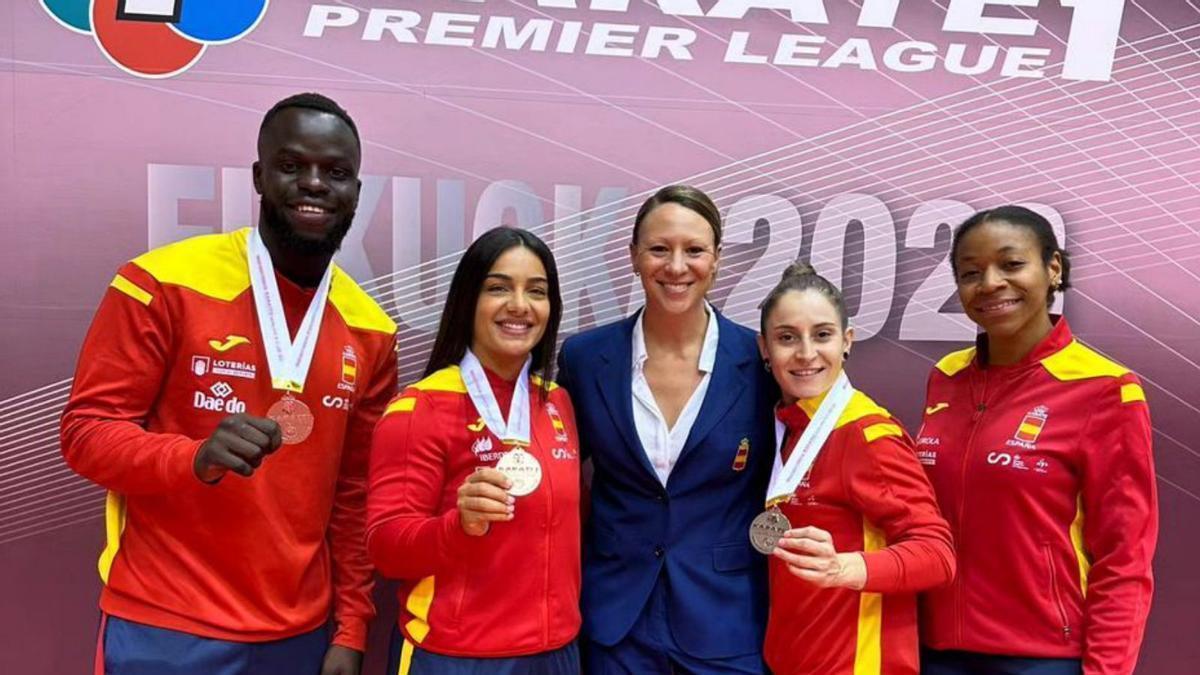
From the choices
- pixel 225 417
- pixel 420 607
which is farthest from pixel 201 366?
pixel 420 607

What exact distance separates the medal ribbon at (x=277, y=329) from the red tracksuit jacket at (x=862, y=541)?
4.53ft

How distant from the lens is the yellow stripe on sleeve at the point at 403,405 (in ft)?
7.46

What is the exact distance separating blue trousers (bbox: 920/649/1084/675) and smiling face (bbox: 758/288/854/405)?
0.84 m

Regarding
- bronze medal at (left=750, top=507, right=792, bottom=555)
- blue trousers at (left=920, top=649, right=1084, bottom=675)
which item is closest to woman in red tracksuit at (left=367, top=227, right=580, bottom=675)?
bronze medal at (left=750, top=507, right=792, bottom=555)

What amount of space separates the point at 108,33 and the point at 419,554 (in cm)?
218

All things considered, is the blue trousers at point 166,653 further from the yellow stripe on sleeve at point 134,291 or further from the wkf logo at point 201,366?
the yellow stripe on sleeve at point 134,291

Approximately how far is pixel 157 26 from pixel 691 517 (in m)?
2.43

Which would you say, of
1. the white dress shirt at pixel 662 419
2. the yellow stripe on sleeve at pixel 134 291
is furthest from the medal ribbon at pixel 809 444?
the yellow stripe on sleeve at pixel 134 291

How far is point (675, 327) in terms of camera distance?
259 cm

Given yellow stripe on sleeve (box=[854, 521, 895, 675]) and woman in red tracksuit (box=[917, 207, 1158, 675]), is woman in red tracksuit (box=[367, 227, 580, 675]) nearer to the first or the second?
yellow stripe on sleeve (box=[854, 521, 895, 675])

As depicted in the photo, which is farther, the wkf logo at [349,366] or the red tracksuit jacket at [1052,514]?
the wkf logo at [349,366]

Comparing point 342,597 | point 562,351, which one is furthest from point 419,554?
point 562,351

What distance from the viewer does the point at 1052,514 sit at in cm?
229

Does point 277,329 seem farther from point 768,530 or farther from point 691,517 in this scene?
point 768,530
